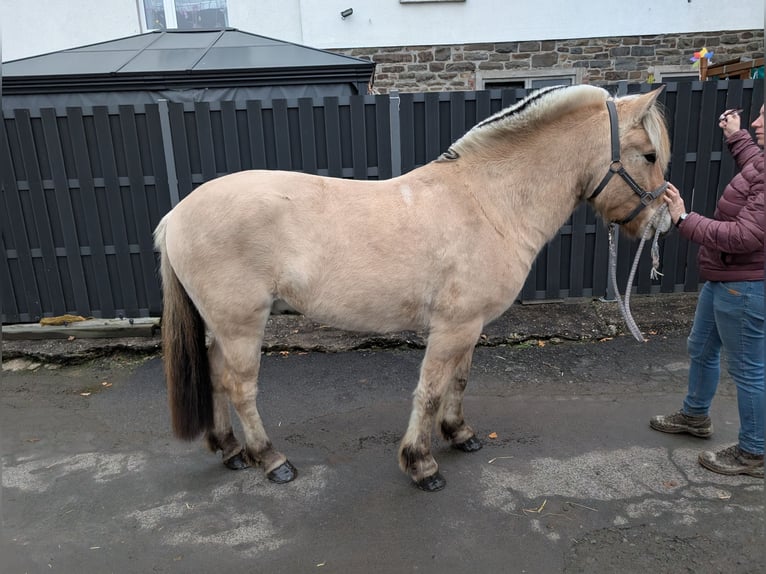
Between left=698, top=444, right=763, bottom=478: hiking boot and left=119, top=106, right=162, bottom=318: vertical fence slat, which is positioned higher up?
left=119, top=106, right=162, bottom=318: vertical fence slat

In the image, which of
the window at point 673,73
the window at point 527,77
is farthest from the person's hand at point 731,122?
the window at point 673,73

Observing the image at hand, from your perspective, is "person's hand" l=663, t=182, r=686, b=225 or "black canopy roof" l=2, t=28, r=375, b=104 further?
"black canopy roof" l=2, t=28, r=375, b=104

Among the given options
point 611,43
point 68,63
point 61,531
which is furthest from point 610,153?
point 611,43

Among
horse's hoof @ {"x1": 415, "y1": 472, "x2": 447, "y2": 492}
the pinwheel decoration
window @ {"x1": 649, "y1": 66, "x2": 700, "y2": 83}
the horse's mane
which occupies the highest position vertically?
the pinwheel decoration

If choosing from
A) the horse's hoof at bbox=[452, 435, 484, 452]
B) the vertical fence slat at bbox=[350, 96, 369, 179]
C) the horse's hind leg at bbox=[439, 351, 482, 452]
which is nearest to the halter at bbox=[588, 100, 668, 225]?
the horse's hind leg at bbox=[439, 351, 482, 452]

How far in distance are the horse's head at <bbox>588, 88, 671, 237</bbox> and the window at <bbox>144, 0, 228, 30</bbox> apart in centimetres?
883

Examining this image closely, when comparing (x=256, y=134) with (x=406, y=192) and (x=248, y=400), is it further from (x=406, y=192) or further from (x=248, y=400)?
(x=248, y=400)

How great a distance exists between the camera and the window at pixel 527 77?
901 cm

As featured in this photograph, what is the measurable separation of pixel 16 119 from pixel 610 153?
17.1 ft

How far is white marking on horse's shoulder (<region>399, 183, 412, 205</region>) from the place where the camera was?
Answer: 8.74 ft

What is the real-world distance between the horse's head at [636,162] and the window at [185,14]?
8.83 metres

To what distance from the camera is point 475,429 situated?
3.40 meters

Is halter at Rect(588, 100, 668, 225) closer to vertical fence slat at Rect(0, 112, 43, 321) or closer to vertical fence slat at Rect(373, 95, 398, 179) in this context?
vertical fence slat at Rect(373, 95, 398, 179)

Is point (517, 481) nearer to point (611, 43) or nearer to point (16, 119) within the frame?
point (16, 119)
